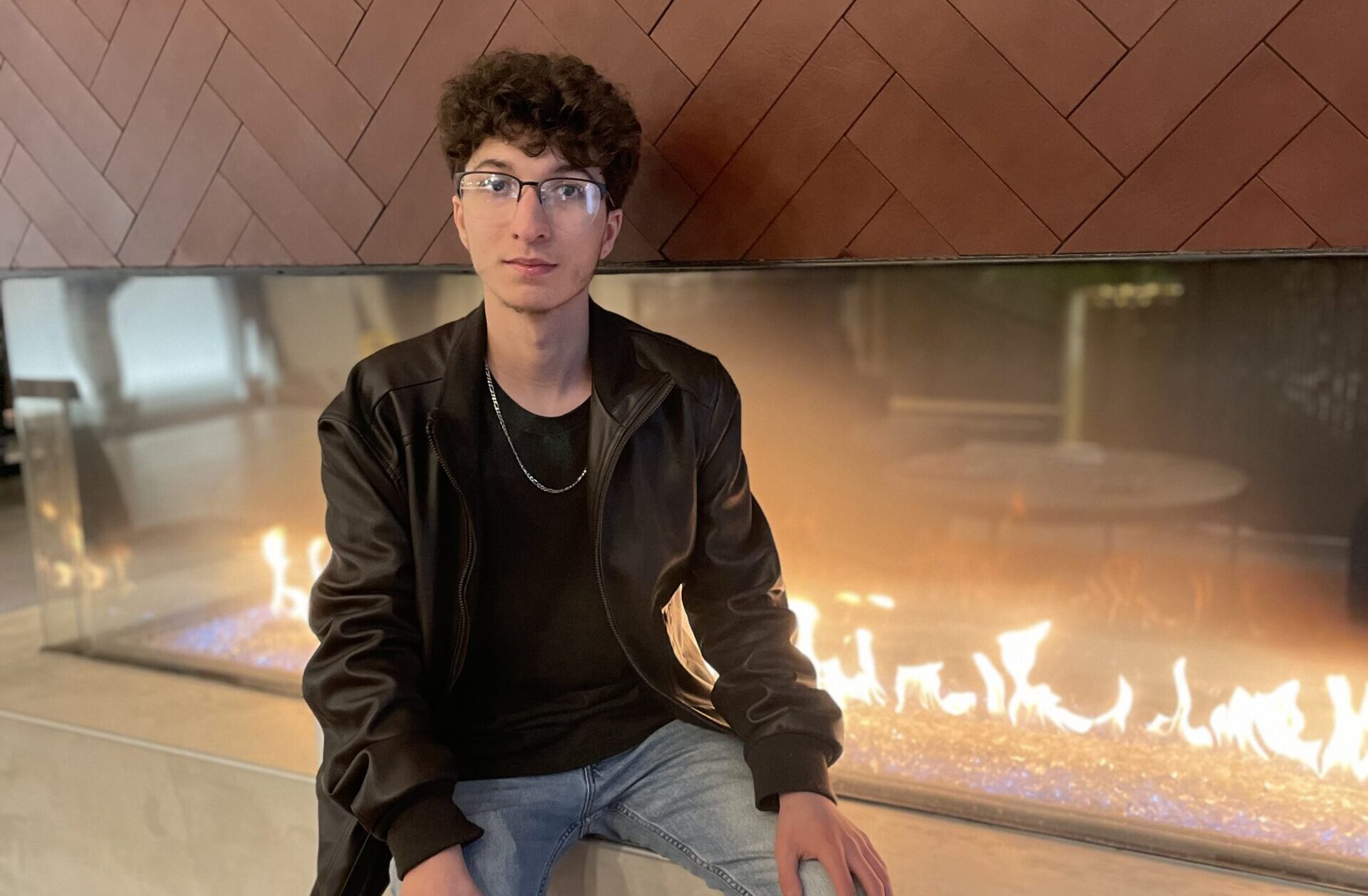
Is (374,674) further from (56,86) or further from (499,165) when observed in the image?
(56,86)

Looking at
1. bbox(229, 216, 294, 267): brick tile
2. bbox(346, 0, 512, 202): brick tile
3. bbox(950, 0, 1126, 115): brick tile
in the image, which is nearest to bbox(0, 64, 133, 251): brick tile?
bbox(229, 216, 294, 267): brick tile

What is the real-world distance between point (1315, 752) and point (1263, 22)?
1.02 m

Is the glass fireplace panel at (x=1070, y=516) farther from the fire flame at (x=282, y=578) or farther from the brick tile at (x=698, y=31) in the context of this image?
the fire flame at (x=282, y=578)

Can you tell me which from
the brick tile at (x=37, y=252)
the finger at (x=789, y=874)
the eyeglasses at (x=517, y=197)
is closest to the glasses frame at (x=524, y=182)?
the eyeglasses at (x=517, y=197)

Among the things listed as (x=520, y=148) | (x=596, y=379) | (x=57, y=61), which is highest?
(x=57, y=61)

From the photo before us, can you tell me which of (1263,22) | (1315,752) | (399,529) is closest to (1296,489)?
(1315,752)

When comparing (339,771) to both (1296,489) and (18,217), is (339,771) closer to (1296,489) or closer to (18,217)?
(1296,489)

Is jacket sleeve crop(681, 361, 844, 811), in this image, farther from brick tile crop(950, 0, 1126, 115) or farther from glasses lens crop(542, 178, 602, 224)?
brick tile crop(950, 0, 1126, 115)

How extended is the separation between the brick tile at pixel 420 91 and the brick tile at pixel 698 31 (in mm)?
262

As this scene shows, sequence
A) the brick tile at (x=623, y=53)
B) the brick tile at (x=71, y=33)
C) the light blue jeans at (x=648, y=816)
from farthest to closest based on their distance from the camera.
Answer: the brick tile at (x=71, y=33) → the brick tile at (x=623, y=53) → the light blue jeans at (x=648, y=816)

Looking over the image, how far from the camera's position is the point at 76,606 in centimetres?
248

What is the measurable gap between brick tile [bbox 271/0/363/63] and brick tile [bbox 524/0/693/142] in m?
0.33

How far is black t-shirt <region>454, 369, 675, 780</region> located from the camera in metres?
1.29

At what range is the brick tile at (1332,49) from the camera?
1.24m
